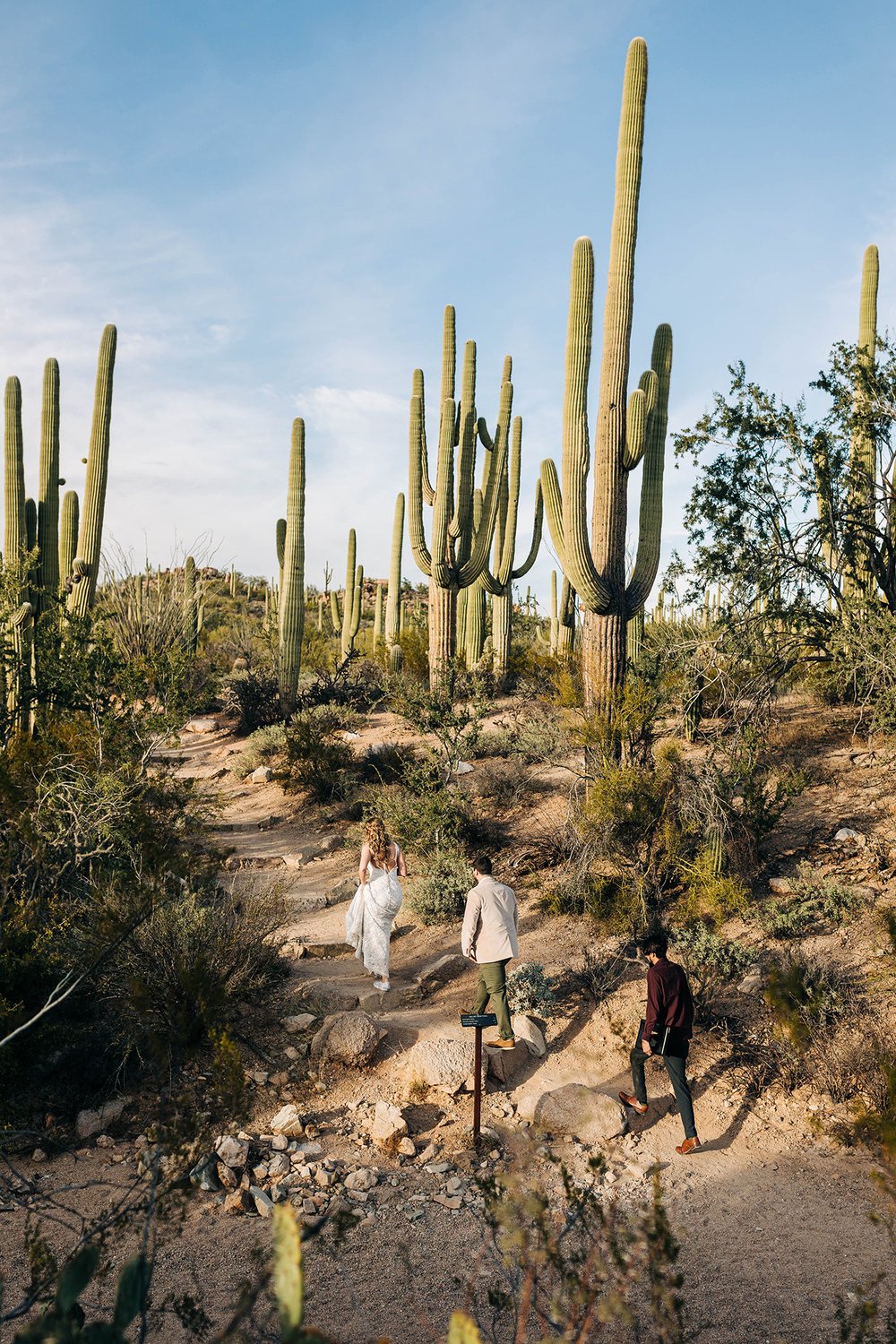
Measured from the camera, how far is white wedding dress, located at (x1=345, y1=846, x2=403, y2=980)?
25.9ft

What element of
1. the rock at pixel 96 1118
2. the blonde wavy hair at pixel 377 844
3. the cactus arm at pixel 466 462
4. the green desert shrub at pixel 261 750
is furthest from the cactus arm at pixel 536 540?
the rock at pixel 96 1118

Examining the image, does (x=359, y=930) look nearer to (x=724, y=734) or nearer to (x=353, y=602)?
(x=724, y=734)

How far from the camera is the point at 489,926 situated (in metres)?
6.77

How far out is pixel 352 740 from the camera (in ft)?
53.3

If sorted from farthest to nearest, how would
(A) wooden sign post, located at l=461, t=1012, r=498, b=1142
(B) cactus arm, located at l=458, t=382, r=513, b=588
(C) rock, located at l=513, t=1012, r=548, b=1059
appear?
(B) cactus arm, located at l=458, t=382, r=513, b=588 → (C) rock, located at l=513, t=1012, r=548, b=1059 → (A) wooden sign post, located at l=461, t=1012, r=498, b=1142

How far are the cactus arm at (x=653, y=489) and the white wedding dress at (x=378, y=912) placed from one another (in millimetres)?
5486

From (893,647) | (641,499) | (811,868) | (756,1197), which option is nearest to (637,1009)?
(756,1197)

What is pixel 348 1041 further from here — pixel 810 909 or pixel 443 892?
pixel 810 909

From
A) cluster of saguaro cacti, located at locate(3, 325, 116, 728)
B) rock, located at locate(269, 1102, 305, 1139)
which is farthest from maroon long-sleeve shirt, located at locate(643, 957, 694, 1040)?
cluster of saguaro cacti, located at locate(3, 325, 116, 728)

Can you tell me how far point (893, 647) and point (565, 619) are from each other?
39.7 feet

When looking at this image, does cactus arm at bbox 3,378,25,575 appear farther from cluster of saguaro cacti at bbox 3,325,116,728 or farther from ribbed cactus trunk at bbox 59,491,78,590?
ribbed cactus trunk at bbox 59,491,78,590

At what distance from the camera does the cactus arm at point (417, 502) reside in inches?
637

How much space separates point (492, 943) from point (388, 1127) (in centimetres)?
144

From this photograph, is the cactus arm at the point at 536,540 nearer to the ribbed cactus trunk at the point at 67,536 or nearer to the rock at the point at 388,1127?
the ribbed cactus trunk at the point at 67,536
